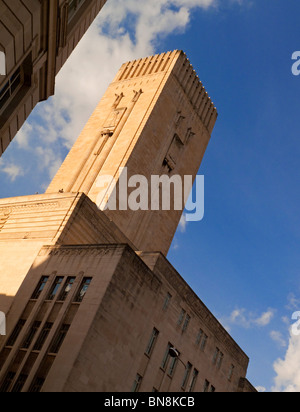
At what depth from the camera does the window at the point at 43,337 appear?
25930 millimetres

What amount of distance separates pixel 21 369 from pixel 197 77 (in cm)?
4642

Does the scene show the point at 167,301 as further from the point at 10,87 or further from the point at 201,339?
the point at 10,87

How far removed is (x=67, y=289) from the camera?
28031mm

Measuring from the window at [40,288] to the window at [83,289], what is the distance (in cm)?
310

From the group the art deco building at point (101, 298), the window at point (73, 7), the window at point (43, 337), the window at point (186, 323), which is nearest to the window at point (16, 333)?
the art deco building at point (101, 298)

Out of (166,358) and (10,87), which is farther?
(166,358)

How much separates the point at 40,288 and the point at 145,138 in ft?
81.5

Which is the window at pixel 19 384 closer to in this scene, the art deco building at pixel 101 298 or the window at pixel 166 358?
the art deco building at pixel 101 298

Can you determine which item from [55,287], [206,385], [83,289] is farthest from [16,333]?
[206,385]

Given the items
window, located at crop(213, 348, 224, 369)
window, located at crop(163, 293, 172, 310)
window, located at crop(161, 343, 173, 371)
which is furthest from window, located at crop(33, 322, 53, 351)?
window, located at crop(213, 348, 224, 369)

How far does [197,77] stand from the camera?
61125 mm

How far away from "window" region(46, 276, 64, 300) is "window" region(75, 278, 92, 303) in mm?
1789
